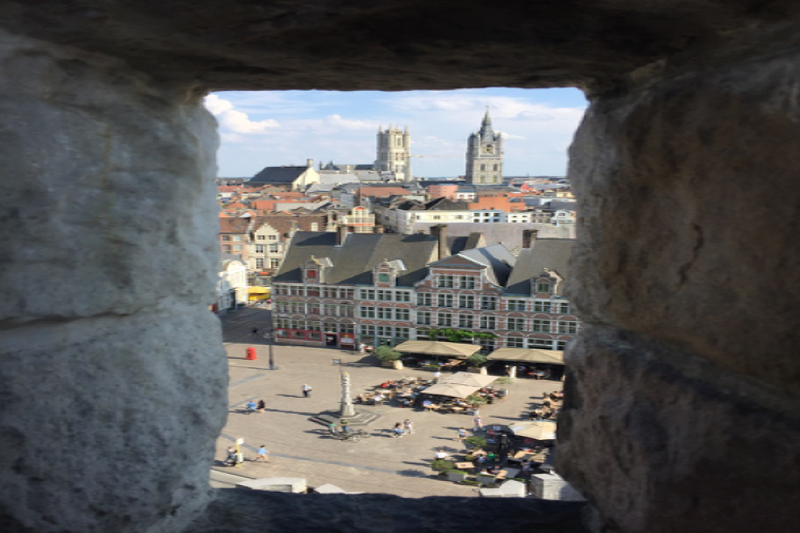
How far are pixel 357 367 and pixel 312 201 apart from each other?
1371 inches

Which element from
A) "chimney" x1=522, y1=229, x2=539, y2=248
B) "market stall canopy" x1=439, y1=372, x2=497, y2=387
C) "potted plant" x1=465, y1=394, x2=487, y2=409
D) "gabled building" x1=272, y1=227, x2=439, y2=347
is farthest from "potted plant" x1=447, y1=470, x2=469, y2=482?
"chimney" x1=522, y1=229, x2=539, y2=248

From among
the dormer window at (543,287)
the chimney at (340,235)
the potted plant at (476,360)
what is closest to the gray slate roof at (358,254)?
the chimney at (340,235)

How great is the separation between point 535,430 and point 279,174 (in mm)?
85030

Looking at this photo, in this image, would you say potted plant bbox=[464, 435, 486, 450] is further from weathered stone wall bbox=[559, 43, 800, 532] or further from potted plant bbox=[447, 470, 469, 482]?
weathered stone wall bbox=[559, 43, 800, 532]

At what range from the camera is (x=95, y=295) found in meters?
1.09

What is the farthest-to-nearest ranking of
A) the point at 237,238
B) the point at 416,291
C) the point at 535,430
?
1. the point at 237,238
2. the point at 416,291
3. the point at 535,430

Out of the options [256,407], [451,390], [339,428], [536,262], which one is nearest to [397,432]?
[339,428]

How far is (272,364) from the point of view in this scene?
22656mm

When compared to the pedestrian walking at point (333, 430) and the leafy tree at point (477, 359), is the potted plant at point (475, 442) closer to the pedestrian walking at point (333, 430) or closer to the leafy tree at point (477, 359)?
the pedestrian walking at point (333, 430)

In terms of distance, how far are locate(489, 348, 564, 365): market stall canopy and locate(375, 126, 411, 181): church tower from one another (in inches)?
3544

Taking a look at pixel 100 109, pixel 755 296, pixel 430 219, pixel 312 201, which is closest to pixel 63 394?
pixel 100 109

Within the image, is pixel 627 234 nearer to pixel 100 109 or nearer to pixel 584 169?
pixel 584 169

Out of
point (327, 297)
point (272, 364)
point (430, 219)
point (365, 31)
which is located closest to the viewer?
point (365, 31)

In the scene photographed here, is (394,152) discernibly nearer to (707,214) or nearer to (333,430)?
(333,430)
